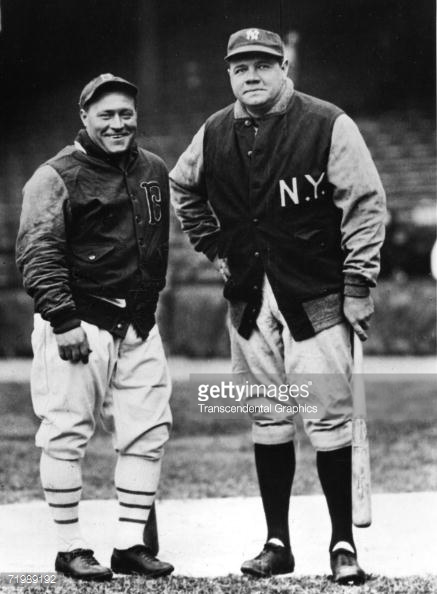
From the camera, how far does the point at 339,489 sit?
416 centimetres

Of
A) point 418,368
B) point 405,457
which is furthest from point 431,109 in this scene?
point 405,457

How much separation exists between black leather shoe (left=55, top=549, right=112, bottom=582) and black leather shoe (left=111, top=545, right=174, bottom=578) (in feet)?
0.33

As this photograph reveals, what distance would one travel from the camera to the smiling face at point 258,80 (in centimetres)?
418

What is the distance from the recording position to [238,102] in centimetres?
430

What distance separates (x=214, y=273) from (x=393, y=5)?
11.4ft

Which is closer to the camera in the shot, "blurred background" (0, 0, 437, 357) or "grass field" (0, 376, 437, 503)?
"grass field" (0, 376, 437, 503)

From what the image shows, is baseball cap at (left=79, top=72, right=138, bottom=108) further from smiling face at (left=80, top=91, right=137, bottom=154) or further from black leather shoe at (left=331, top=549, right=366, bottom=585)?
black leather shoe at (left=331, top=549, right=366, bottom=585)

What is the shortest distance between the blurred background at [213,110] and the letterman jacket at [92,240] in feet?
7.48

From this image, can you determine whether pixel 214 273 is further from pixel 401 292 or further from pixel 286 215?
pixel 286 215

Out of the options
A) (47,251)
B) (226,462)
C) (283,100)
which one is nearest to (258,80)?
(283,100)

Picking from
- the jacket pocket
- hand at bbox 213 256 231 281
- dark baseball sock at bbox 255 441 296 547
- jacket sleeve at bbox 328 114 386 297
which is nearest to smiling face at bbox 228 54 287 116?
jacket sleeve at bbox 328 114 386 297

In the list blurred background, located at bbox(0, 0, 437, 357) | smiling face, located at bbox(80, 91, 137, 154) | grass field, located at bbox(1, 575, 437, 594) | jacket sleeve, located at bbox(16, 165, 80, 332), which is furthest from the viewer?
blurred background, located at bbox(0, 0, 437, 357)

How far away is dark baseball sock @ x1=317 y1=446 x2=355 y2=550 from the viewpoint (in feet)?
13.6

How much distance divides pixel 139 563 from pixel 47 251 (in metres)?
1.17
